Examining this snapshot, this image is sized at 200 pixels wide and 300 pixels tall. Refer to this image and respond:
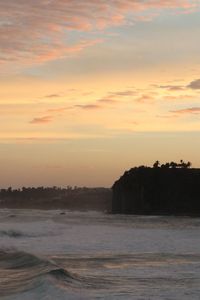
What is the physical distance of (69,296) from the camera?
1359cm

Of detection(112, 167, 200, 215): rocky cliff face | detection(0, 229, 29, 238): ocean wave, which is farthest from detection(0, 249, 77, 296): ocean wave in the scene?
detection(112, 167, 200, 215): rocky cliff face

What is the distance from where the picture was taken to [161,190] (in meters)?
76.2

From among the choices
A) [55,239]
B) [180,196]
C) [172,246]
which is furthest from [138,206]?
[172,246]

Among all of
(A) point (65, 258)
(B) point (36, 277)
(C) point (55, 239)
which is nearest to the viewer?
(B) point (36, 277)

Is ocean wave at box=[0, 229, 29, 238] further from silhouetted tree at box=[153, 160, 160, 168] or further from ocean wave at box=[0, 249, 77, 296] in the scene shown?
silhouetted tree at box=[153, 160, 160, 168]

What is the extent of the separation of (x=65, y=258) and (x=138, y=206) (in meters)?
55.2

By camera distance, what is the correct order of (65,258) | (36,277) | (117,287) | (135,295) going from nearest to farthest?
1. (135,295)
2. (117,287)
3. (36,277)
4. (65,258)

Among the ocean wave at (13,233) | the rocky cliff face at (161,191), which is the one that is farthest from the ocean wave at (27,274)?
the rocky cliff face at (161,191)

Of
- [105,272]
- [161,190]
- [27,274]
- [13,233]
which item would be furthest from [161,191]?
[27,274]

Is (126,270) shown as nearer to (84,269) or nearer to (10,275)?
(84,269)

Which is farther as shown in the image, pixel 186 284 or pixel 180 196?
pixel 180 196

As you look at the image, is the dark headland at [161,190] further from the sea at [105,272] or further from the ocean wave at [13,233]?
→ the sea at [105,272]

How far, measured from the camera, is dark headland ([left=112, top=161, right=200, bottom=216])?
2908 inches

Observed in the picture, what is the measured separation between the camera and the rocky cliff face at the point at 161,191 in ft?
242
